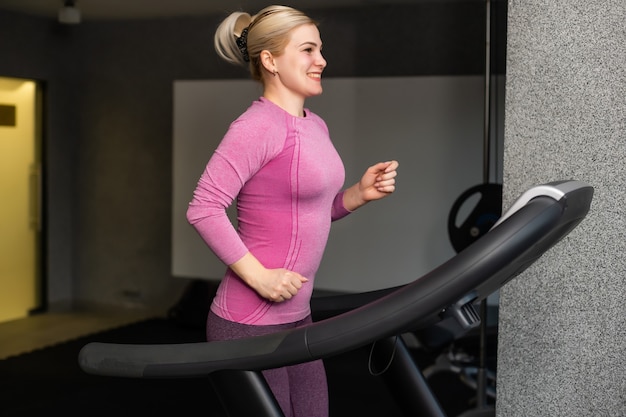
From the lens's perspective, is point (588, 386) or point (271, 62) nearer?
point (271, 62)

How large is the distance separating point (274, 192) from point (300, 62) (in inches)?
9.9

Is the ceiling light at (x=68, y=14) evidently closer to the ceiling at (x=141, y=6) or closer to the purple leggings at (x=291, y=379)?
the ceiling at (x=141, y=6)

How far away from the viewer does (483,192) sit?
9.70ft

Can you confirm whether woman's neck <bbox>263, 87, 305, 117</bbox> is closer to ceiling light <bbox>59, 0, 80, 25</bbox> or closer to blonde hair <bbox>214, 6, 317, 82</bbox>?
blonde hair <bbox>214, 6, 317, 82</bbox>

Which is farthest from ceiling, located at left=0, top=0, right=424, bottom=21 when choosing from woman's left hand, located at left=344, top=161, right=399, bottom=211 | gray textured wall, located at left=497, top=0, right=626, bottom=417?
woman's left hand, located at left=344, top=161, right=399, bottom=211

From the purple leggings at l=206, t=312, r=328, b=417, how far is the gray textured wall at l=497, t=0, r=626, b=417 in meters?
0.50

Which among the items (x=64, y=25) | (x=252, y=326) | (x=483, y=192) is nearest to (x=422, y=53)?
(x=483, y=192)

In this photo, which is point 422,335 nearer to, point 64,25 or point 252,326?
point 252,326

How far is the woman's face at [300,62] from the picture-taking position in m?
1.59

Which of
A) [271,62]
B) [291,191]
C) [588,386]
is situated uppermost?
[271,62]

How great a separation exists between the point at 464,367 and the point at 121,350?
214 cm

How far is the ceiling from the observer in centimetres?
434

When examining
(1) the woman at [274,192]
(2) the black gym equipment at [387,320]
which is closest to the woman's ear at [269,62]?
(1) the woman at [274,192]

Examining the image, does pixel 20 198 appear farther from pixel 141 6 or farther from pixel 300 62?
pixel 300 62
